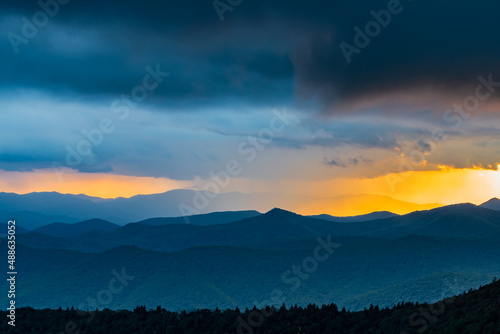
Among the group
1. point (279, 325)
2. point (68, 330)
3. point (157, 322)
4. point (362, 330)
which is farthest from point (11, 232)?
point (362, 330)

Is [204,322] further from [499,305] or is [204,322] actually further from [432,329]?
[499,305]

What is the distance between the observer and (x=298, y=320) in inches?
2304

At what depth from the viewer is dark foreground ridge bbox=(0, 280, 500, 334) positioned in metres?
45.8

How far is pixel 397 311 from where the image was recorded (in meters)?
54.2

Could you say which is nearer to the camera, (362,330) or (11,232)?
(362,330)

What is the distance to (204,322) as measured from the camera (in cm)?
6325

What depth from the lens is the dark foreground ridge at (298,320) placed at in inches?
1801

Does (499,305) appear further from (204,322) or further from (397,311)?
(204,322)

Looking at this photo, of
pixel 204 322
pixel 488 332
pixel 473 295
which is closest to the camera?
pixel 488 332

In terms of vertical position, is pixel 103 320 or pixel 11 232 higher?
pixel 11 232

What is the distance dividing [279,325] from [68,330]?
78.8ft

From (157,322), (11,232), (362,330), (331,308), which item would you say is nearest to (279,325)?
(331,308)

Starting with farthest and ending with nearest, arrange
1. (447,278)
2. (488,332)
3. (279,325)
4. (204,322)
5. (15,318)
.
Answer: (447,278)
(15,318)
(204,322)
(279,325)
(488,332)

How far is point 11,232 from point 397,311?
40.2m
